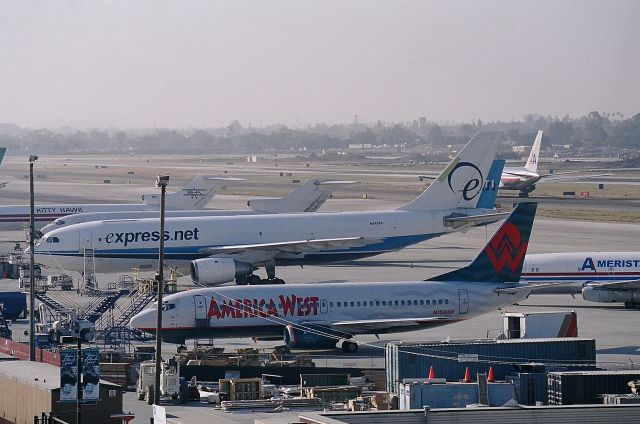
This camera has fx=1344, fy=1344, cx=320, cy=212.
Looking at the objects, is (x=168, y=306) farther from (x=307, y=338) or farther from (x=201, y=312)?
(x=307, y=338)

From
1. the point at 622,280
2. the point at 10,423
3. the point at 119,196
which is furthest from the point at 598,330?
the point at 119,196

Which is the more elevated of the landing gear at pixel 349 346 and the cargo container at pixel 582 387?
the cargo container at pixel 582 387

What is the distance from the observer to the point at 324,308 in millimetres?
55906

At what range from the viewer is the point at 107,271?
7806 cm

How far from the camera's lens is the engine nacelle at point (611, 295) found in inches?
2704

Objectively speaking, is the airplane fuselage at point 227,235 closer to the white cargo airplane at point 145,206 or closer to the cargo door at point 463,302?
the cargo door at point 463,302

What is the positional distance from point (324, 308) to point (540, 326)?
30.4 ft

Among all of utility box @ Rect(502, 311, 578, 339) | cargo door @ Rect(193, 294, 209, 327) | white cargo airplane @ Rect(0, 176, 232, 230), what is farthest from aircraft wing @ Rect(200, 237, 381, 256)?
white cargo airplane @ Rect(0, 176, 232, 230)

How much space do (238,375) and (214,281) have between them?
1039 inches

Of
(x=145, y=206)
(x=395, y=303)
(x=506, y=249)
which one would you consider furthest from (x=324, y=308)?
(x=145, y=206)

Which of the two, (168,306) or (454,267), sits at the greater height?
(168,306)

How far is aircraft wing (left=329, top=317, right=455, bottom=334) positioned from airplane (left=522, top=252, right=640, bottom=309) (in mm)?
14819

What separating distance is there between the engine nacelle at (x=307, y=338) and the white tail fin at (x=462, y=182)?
1127 inches

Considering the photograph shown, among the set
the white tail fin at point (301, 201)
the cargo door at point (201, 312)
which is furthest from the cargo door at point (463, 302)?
the white tail fin at point (301, 201)
